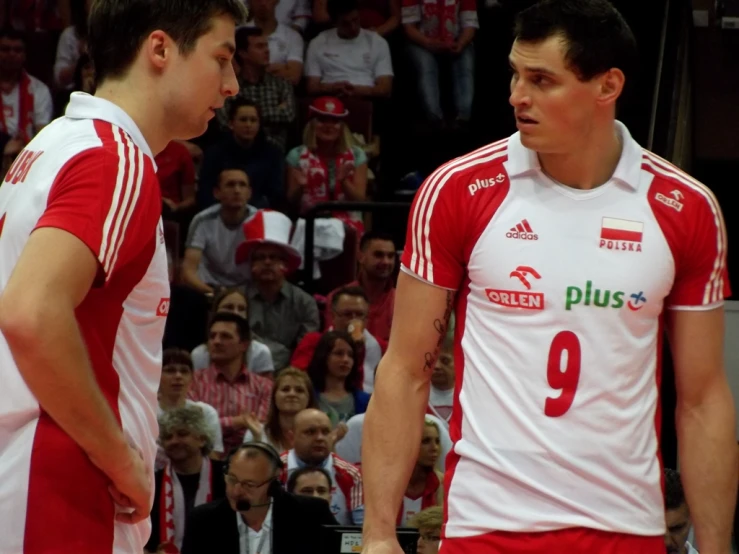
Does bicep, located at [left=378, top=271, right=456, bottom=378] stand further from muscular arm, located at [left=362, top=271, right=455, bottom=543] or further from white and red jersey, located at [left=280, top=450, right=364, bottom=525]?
white and red jersey, located at [left=280, top=450, right=364, bottom=525]

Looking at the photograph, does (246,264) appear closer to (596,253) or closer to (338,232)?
(338,232)

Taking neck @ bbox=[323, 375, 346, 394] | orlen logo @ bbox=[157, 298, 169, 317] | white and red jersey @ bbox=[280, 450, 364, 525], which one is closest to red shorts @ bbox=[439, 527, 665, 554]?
orlen logo @ bbox=[157, 298, 169, 317]

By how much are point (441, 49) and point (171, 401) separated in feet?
18.2

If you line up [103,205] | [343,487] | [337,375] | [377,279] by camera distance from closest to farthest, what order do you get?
[103,205] → [343,487] → [337,375] → [377,279]

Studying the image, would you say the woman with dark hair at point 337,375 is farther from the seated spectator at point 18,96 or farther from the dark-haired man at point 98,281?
the dark-haired man at point 98,281

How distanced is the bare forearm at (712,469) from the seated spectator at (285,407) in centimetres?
512

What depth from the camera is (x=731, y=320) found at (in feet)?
29.5

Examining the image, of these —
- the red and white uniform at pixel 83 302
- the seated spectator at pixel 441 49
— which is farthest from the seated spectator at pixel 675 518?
the seated spectator at pixel 441 49

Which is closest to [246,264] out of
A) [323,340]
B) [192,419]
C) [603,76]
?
[323,340]

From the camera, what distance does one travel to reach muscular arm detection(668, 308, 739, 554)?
11.1 ft

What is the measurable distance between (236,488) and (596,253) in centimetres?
422

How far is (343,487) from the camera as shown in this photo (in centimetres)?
785

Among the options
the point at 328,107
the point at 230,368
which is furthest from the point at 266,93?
the point at 230,368

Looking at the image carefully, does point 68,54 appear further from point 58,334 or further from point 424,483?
point 58,334
